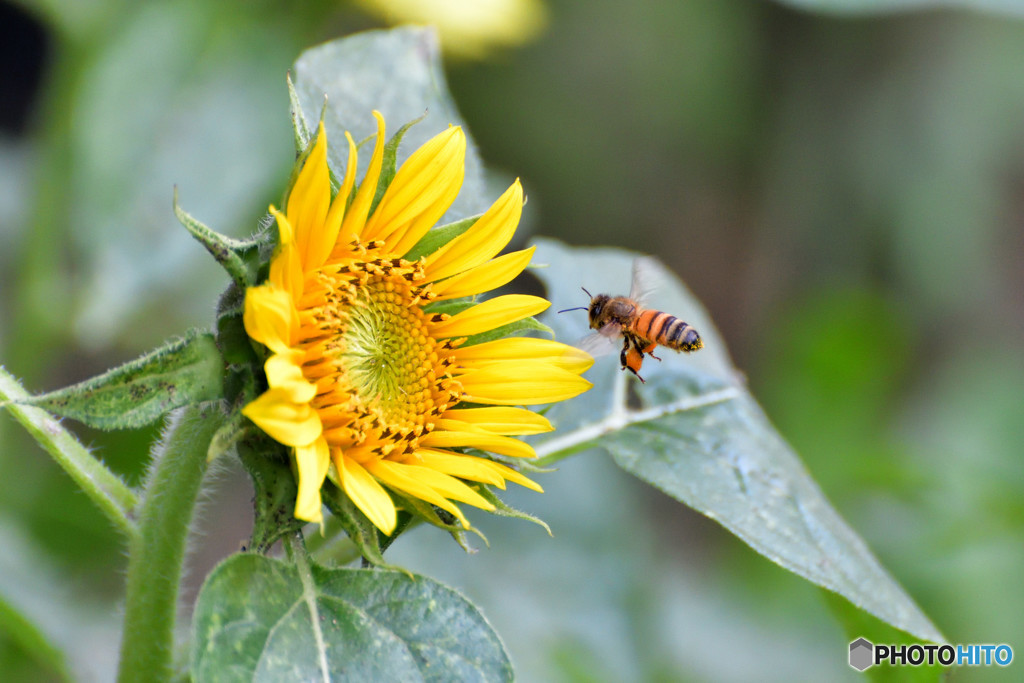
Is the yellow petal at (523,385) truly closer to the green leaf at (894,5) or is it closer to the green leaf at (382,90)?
the green leaf at (382,90)

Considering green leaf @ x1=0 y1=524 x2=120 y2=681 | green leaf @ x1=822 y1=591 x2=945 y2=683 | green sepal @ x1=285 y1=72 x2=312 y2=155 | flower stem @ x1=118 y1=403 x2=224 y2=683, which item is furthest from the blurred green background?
green sepal @ x1=285 y1=72 x2=312 y2=155

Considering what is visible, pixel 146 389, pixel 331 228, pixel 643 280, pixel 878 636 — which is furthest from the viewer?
pixel 643 280

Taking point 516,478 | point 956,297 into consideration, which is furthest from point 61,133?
point 956,297

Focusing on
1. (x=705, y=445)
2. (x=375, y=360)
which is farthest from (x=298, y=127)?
(x=705, y=445)

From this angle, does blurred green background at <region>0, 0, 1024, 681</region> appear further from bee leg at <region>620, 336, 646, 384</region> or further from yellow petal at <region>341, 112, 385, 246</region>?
yellow petal at <region>341, 112, 385, 246</region>

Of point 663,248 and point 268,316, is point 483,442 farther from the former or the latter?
point 663,248

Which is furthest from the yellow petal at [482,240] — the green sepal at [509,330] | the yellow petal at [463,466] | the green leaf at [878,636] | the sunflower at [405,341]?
the green leaf at [878,636]

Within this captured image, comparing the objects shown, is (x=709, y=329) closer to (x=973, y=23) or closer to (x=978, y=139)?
(x=978, y=139)
